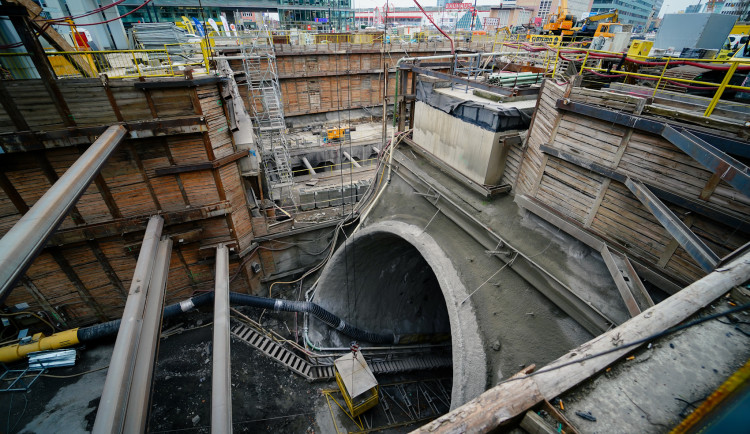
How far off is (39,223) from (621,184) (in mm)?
9288

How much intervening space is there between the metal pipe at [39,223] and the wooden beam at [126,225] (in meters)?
4.17

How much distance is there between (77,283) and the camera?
10.8 m

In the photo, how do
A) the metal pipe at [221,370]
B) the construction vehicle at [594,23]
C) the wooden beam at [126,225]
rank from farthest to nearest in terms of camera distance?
the construction vehicle at [594,23]
the wooden beam at [126,225]
the metal pipe at [221,370]

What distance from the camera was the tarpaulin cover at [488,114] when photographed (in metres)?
7.92

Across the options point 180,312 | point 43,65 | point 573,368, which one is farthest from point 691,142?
point 180,312

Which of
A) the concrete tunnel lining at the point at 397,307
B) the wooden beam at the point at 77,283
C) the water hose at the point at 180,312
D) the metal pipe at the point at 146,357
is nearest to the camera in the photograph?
the metal pipe at the point at 146,357

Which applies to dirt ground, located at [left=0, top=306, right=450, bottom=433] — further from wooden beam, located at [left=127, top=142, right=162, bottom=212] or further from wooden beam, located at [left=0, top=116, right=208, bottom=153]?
wooden beam, located at [left=0, top=116, right=208, bottom=153]

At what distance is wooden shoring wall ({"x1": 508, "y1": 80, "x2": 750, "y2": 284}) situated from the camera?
494 cm

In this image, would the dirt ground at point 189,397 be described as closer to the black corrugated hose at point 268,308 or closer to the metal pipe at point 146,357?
the black corrugated hose at point 268,308

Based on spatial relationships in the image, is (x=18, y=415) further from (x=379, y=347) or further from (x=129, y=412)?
(x=379, y=347)

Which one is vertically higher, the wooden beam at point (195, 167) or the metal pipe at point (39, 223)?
the metal pipe at point (39, 223)

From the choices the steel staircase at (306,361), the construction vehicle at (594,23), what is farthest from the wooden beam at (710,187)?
the construction vehicle at (594,23)

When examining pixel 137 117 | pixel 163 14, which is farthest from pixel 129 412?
pixel 163 14

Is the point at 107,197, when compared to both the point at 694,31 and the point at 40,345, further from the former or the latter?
the point at 694,31
